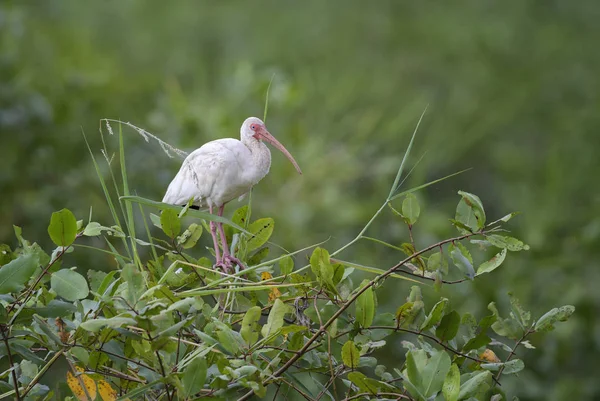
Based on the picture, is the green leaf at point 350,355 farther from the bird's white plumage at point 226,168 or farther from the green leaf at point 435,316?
the bird's white plumage at point 226,168

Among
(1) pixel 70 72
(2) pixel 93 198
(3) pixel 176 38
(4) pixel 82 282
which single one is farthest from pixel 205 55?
(4) pixel 82 282

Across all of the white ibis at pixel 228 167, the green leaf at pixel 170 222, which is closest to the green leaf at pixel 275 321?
the green leaf at pixel 170 222

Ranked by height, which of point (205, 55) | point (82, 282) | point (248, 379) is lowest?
point (205, 55)

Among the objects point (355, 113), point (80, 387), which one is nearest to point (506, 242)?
point (80, 387)

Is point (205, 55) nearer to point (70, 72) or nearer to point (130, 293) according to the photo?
point (70, 72)

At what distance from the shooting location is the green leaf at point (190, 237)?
2170 mm

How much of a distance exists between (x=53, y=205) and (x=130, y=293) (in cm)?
483

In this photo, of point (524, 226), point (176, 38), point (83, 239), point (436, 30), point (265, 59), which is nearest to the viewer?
point (83, 239)

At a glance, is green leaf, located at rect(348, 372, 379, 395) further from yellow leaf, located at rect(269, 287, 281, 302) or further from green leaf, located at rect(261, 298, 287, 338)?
yellow leaf, located at rect(269, 287, 281, 302)

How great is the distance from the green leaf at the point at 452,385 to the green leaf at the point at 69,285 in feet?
2.18

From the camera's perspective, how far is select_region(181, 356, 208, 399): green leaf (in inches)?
65.6

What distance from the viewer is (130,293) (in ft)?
5.39

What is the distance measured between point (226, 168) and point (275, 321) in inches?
48.6

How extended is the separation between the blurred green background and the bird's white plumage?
2715mm
